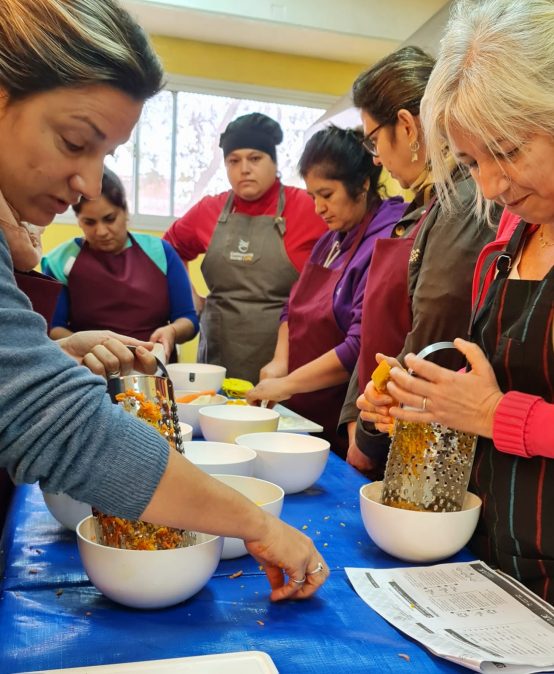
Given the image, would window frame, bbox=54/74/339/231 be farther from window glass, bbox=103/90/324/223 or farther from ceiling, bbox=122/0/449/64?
ceiling, bbox=122/0/449/64

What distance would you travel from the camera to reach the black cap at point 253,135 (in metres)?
2.98

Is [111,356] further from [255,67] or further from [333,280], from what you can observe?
[255,67]

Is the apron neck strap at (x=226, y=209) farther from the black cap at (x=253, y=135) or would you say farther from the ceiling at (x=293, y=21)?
the ceiling at (x=293, y=21)

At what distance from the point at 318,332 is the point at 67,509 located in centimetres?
148

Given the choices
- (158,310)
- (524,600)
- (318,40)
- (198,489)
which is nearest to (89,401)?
(198,489)

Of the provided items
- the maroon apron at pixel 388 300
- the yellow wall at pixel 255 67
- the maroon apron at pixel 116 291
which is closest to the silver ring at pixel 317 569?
the maroon apron at pixel 388 300

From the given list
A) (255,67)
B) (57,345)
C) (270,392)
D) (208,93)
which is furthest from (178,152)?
(57,345)

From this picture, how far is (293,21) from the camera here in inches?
162

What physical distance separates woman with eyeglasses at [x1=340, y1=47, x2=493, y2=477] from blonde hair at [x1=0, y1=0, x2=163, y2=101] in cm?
83

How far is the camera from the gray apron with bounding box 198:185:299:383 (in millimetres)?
3088

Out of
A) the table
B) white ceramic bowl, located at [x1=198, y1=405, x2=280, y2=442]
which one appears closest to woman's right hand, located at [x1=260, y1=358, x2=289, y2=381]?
white ceramic bowl, located at [x1=198, y1=405, x2=280, y2=442]

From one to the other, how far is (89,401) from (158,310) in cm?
225

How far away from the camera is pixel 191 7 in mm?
3895

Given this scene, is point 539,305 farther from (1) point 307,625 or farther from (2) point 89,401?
(2) point 89,401
